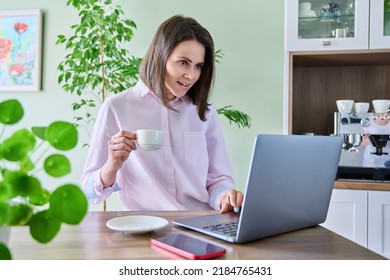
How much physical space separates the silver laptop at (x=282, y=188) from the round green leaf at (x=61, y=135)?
0.37 m

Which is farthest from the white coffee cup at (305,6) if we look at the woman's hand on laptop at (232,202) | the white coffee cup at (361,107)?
the woman's hand on laptop at (232,202)

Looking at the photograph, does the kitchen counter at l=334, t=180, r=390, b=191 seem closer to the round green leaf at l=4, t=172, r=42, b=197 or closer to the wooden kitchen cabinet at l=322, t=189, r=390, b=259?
the wooden kitchen cabinet at l=322, t=189, r=390, b=259

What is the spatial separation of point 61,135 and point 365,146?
1.98m

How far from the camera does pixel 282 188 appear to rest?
800 millimetres

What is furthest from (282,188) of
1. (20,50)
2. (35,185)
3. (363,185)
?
(20,50)

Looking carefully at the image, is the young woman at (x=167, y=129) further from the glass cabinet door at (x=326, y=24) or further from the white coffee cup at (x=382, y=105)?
the white coffee cup at (x=382, y=105)

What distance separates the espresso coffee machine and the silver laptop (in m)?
1.24

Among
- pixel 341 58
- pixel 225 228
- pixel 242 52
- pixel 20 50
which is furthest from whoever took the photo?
pixel 20 50

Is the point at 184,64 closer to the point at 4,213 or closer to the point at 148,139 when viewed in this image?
the point at 148,139

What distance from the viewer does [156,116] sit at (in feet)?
4.87

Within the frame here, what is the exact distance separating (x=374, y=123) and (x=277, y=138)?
1537mm

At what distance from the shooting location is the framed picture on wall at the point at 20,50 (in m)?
3.01

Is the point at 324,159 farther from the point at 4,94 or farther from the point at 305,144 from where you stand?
the point at 4,94

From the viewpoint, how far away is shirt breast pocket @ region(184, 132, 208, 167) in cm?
149
